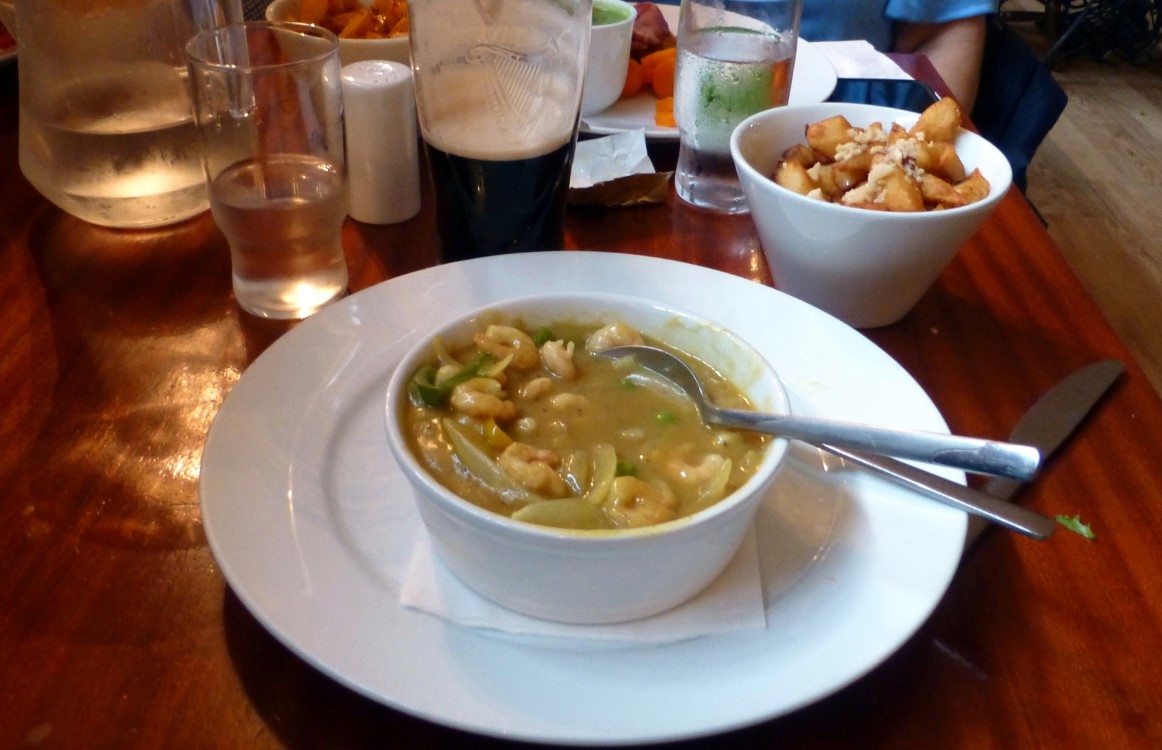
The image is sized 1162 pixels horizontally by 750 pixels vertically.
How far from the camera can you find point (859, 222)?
3.53 feet

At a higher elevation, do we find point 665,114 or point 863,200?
point 863,200

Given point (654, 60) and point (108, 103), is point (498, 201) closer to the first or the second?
point (108, 103)

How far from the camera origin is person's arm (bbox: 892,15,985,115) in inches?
97.3

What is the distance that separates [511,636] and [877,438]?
1.22 ft

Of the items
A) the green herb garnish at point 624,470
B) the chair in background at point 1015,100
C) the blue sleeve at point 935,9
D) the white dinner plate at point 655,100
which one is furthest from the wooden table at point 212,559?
the blue sleeve at point 935,9

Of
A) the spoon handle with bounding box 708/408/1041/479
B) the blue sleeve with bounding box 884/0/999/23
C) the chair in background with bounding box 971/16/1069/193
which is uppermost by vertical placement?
the spoon handle with bounding box 708/408/1041/479

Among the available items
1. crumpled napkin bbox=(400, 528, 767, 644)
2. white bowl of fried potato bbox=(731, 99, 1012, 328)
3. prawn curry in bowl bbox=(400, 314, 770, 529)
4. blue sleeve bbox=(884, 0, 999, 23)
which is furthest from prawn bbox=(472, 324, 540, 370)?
blue sleeve bbox=(884, 0, 999, 23)

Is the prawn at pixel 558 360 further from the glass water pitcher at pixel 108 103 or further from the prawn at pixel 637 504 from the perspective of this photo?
the glass water pitcher at pixel 108 103

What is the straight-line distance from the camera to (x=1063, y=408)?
1032 millimetres

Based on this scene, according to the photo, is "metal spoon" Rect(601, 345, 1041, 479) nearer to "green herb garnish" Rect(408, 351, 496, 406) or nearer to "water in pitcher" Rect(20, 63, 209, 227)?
"green herb garnish" Rect(408, 351, 496, 406)

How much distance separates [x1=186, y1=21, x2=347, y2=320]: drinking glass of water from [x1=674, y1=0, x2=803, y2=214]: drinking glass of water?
1.85 feet

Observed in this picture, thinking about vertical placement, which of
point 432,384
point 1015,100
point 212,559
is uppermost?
point 432,384

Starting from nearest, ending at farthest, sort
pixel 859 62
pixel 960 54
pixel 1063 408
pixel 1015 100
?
pixel 1063 408 → pixel 859 62 → pixel 1015 100 → pixel 960 54

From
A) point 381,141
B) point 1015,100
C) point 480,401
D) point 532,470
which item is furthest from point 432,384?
point 1015,100
